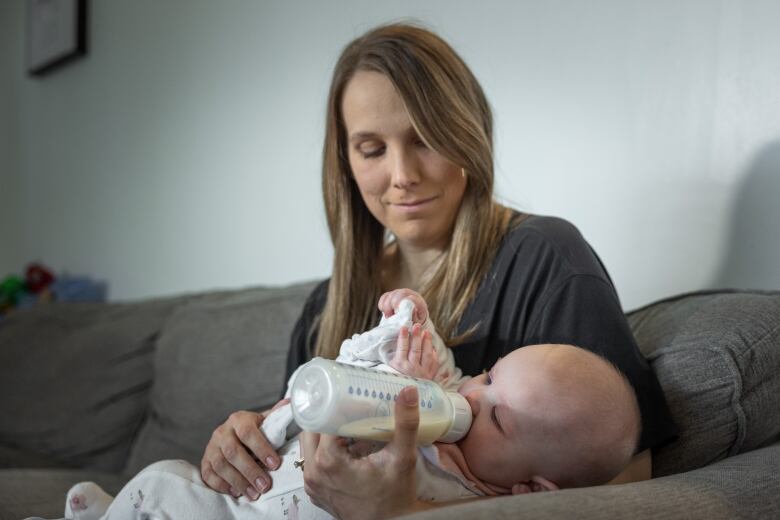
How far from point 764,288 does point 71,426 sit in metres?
1.98

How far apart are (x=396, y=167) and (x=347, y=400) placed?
634mm

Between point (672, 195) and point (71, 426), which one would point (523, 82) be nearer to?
point (672, 195)

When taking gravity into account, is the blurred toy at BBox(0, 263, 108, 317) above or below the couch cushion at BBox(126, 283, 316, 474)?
below

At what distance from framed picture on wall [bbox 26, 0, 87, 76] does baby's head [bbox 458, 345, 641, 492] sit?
3299 mm

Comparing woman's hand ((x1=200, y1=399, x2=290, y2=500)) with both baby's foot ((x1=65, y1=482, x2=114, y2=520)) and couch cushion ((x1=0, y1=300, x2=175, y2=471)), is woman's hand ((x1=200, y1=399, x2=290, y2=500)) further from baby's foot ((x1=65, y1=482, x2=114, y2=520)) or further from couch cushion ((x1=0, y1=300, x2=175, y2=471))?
couch cushion ((x1=0, y1=300, x2=175, y2=471))

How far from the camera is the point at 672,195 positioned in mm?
1598

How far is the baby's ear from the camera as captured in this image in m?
1.02

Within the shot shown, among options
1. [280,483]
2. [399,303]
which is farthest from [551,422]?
[280,483]

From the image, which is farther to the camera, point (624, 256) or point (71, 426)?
point (71, 426)

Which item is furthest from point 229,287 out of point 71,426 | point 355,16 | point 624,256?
point 624,256

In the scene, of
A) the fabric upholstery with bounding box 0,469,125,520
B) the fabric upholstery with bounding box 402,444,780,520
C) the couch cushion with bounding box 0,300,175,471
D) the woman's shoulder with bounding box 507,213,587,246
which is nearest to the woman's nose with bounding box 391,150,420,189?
the woman's shoulder with bounding box 507,213,587,246

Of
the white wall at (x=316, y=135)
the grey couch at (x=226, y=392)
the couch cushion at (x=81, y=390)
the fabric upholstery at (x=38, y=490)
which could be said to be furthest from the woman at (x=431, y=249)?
the couch cushion at (x=81, y=390)

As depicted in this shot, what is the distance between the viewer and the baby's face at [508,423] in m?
1.00

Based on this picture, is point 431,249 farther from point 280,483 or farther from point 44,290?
point 44,290
